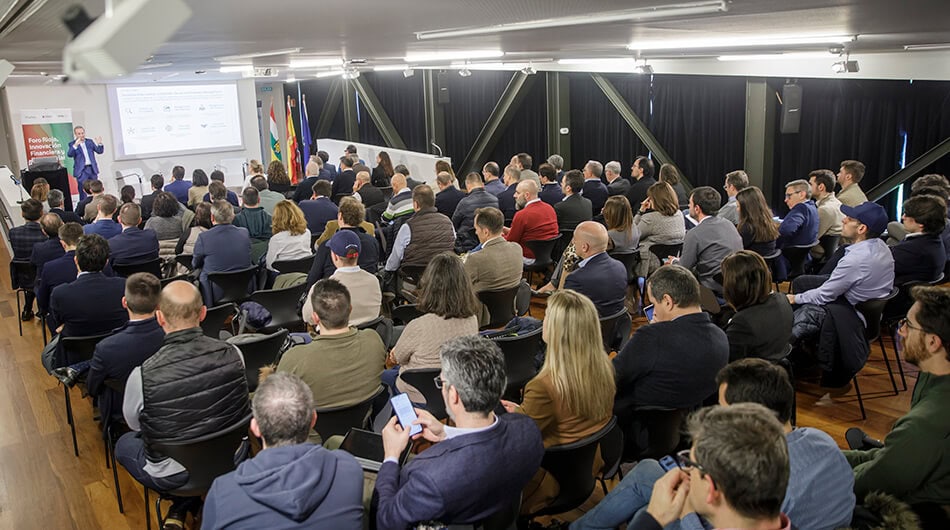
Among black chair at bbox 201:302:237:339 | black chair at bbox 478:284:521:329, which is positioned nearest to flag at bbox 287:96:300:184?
black chair at bbox 201:302:237:339

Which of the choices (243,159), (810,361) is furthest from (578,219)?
(243,159)

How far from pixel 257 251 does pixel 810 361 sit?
5.01 meters

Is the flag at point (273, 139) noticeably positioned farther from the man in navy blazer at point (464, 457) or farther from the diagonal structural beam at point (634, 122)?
the man in navy blazer at point (464, 457)

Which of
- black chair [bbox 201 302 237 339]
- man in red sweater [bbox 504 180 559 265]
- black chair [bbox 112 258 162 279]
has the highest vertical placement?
man in red sweater [bbox 504 180 559 265]

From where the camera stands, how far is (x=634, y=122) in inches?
453

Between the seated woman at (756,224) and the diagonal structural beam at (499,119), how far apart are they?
25.7 feet

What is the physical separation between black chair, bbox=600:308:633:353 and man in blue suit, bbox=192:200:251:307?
10.8 feet

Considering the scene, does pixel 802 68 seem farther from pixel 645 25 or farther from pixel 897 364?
pixel 645 25

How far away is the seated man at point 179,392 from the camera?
129 inches

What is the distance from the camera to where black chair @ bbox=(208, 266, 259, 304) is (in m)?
6.14

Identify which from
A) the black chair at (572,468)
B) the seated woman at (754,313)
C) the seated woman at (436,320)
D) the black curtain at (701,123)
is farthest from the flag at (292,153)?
the black chair at (572,468)

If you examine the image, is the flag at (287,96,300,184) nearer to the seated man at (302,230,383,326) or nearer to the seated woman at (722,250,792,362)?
A: the seated man at (302,230,383,326)

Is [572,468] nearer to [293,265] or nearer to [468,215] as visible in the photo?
[293,265]

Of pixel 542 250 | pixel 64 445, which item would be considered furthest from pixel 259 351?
pixel 542 250
